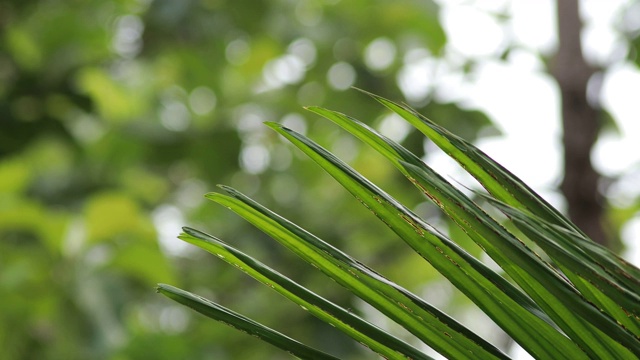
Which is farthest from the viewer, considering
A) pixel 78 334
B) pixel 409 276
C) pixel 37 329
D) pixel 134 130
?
pixel 409 276

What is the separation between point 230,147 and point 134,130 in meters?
0.23

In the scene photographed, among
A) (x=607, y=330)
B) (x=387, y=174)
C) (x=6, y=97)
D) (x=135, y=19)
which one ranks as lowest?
(x=607, y=330)

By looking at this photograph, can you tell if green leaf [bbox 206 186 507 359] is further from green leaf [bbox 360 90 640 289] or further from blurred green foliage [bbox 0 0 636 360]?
blurred green foliage [bbox 0 0 636 360]

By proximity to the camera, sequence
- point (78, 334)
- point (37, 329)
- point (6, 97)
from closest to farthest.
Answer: point (78, 334) < point (37, 329) < point (6, 97)

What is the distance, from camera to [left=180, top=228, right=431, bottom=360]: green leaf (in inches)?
11.8

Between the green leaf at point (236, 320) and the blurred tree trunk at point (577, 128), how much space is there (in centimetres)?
74

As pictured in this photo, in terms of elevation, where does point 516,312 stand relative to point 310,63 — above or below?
below

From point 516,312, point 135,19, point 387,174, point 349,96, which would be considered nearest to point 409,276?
point 387,174

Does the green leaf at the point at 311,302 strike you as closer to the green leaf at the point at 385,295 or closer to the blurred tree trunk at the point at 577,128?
the green leaf at the point at 385,295

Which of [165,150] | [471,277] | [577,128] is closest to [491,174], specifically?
[471,277]

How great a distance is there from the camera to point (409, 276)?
2.42 meters

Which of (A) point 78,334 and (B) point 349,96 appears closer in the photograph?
(A) point 78,334

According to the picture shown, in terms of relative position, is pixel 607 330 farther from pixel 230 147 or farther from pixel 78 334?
pixel 230 147

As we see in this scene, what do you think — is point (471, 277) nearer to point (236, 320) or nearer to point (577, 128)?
point (236, 320)
